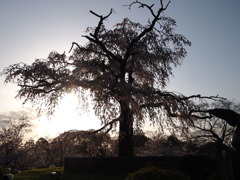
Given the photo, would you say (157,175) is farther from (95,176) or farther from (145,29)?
(145,29)

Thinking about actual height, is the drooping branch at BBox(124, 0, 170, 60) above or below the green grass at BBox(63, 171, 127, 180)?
above

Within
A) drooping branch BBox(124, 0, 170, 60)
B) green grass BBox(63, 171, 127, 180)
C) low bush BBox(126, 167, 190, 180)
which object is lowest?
green grass BBox(63, 171, 127, 180)

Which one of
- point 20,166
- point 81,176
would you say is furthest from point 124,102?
point 20,166

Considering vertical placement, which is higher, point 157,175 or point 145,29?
point 145,29

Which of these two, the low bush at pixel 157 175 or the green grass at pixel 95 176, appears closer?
the low bush at pixel 157 175

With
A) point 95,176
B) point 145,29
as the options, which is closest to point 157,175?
point 95,176

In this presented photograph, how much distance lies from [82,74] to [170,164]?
787 cm

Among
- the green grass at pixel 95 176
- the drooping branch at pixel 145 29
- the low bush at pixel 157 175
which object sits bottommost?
the green grass at pixel 95 176

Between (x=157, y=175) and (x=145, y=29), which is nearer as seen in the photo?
(x=157, y=175)

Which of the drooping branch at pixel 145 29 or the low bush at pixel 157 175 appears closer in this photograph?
the low bush at pixel 157 175

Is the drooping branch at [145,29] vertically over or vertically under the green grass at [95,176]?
over

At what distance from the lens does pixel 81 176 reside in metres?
13.7

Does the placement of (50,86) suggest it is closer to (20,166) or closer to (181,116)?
(181,116)

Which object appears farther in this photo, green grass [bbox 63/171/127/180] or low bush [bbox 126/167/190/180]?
green grass [bbox 63/171/127/180]
